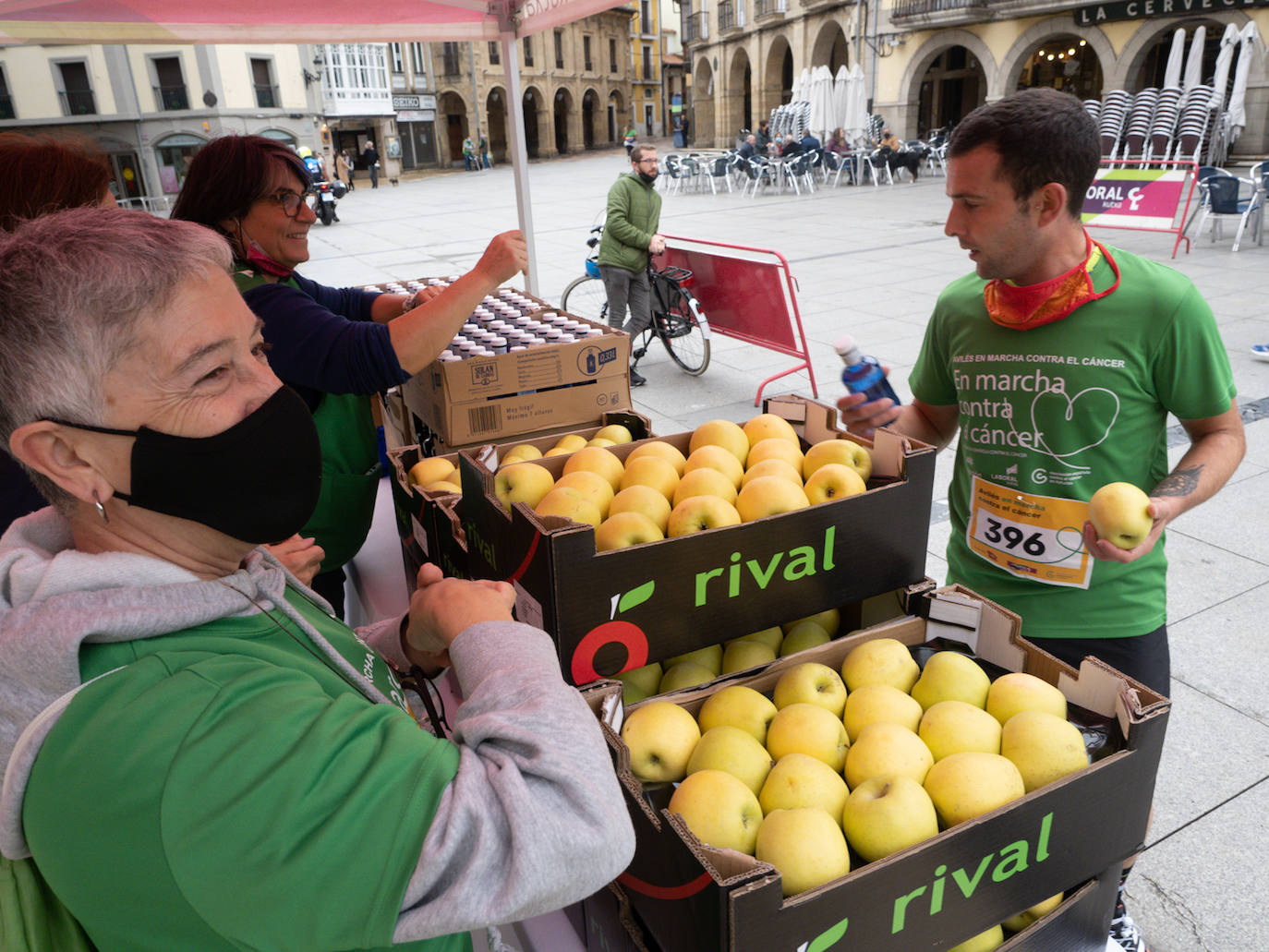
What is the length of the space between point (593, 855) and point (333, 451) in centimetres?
179

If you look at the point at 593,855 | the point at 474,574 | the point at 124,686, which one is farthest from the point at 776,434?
the point at 124,686

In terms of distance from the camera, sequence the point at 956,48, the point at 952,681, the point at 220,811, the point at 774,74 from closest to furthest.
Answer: the point at 220,811
the point at 952,681
the point at 956,48
the point at 774,74

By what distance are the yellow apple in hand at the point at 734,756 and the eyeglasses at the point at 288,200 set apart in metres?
1.81

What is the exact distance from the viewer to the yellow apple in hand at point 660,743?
1388mm

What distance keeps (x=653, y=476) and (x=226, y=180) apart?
A: 1424 mm

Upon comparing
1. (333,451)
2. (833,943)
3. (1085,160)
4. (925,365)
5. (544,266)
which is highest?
(1085,160)

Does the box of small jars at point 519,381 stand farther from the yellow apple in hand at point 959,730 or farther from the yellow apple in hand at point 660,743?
the yellow apple in hand at point 959,730

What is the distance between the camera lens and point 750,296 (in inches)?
269

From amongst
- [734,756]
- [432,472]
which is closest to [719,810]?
[734,756]

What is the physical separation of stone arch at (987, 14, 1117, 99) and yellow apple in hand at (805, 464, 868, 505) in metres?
27.4

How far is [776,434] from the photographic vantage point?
1.98 meters

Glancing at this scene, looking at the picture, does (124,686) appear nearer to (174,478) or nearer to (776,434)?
(174,478)

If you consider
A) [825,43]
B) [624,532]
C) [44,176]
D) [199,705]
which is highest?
[825,43]

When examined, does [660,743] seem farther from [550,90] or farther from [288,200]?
[550,90]
